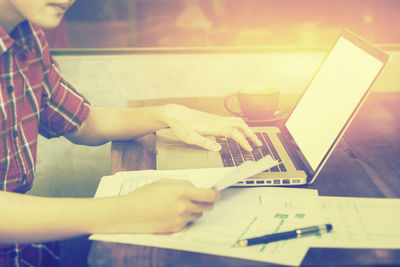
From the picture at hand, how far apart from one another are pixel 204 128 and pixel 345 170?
32 cm

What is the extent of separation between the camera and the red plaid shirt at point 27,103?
2.96ft

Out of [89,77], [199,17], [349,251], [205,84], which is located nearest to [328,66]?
[349,251]

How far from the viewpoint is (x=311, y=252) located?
0.67 meters

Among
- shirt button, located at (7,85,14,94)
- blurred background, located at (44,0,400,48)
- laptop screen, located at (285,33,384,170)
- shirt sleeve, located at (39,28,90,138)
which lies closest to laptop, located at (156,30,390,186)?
laptop screen, located at (285,33,384,170)

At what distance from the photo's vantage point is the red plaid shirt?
901 mm

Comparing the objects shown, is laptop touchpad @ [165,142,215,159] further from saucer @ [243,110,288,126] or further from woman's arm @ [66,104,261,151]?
saucer @ [243,110,288,126]

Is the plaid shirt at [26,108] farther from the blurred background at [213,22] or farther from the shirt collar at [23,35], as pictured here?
the blurred background at [213,22]

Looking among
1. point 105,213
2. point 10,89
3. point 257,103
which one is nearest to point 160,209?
point 105,213

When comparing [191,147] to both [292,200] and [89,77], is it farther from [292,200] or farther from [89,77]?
[89,77]

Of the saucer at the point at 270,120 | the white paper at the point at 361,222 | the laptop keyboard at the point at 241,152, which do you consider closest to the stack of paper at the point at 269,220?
the white paper at the point at 361,222

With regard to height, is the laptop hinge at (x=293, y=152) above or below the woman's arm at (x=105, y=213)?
above

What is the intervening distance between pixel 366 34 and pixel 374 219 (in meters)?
1.69

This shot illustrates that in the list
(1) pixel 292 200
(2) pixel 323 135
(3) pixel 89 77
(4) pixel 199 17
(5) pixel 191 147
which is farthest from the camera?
(4) pixel 199 17

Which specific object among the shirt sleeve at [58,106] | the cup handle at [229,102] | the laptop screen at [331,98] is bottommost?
the shirt sleeve at [58,106]
